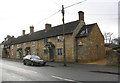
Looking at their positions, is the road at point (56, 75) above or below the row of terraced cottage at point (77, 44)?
below

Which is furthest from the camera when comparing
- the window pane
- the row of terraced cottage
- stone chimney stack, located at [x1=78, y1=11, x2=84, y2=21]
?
stone chimney stack, located at [x1=78, y1=11, x2=84, y2=21]

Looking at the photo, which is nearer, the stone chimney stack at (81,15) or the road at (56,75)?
the road at (56,75)

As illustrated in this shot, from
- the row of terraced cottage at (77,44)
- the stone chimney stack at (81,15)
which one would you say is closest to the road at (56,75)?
the row of terraced cottage at (77,44)

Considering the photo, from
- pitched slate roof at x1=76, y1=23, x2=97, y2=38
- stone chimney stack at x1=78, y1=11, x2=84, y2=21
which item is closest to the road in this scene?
pitched slate roof at x1=76, y1=23, x2=97, y2=38

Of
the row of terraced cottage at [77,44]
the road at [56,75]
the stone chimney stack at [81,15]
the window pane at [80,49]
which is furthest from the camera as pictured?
the stone chimney stack at [81,15]

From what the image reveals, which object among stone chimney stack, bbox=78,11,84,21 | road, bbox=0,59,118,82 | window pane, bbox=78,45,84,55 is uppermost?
stone chimney stack, bbox=78,11,84,21

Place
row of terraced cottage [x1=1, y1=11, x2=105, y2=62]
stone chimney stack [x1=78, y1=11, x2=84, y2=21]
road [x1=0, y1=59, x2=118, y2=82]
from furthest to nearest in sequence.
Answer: stone chimney stack [x1=78, y1=11, x2=84, y2=21], row of terraced cottage [x1=1, y1=11, x2=105, y2=62], road [x1=0, y1=59, x2=118, y2=82]

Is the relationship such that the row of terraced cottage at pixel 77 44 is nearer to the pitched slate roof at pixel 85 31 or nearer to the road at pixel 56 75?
the pitched slate roof at pixel 85 31

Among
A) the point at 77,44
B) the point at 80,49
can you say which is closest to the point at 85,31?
the point at 77,44

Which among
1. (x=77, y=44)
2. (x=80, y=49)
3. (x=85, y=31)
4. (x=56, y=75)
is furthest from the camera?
(x=77, y=44)

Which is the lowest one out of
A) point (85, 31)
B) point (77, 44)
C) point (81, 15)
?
point (77, 44)

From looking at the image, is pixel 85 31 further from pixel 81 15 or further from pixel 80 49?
pixel 81 15

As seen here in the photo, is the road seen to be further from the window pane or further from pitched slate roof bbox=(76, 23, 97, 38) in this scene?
pitched slate roof bbox=(76, 23, 97, 38)

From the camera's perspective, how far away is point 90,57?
2938 centimetres
